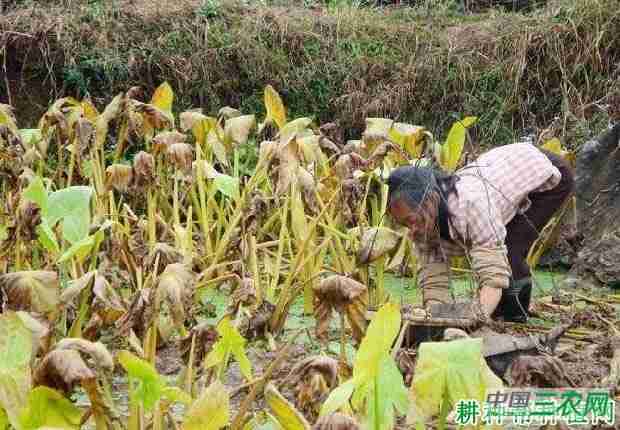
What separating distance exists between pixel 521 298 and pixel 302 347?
0.77m

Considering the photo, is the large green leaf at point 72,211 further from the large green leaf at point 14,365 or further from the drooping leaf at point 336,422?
the drooping leaf at point 336,422

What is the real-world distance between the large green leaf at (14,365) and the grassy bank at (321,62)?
13.3 ft

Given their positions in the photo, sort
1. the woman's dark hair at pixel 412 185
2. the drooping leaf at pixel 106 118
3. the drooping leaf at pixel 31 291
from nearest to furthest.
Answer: the drooping leaf at pixel 31 291 → the woman's dark hair at pixel 412 185 → the drooping leaf at pixel 106 118

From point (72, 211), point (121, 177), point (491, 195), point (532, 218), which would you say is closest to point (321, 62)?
point (121, 177)

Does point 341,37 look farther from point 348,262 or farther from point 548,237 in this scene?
point 348,262

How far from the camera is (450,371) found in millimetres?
1345

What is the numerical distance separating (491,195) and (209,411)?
4.64ft

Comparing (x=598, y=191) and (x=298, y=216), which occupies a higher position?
(x=298, y=216)

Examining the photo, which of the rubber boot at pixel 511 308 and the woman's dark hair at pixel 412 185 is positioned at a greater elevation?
the woman's dark hair at pixel 412 185

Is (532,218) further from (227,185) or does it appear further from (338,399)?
(338,399)

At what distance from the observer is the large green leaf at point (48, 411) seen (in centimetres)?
147

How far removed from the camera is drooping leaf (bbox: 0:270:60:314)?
1.86 m

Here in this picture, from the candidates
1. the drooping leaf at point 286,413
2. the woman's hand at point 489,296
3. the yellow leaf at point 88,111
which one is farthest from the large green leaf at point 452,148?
the drooping leaf at point 286,413

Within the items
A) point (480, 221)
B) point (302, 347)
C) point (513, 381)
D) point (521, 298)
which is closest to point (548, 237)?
point (521, 298)
